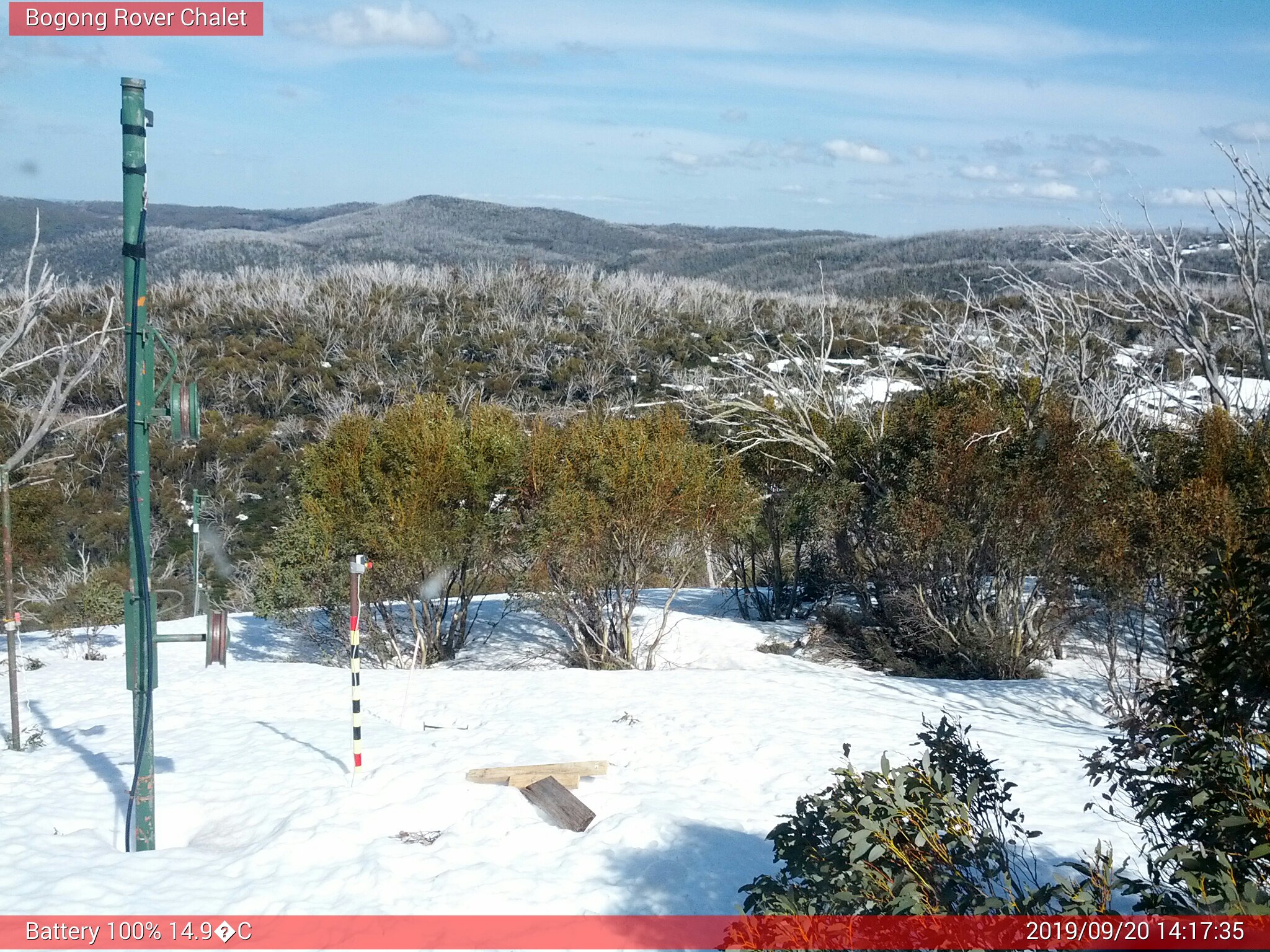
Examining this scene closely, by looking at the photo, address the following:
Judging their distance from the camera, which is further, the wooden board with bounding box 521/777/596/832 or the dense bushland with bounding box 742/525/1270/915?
the wooden board with bounding box 521/777/596/832

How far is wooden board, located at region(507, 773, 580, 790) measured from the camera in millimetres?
6707

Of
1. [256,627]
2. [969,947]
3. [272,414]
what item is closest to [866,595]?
[256,627]

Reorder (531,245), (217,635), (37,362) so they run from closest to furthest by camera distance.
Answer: (217,635) → (37,362) → (531,245)

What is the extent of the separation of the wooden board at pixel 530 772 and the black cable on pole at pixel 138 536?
7.00 ft

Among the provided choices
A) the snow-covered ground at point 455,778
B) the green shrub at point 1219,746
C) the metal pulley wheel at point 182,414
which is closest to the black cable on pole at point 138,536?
the metal pulley wheel at point 182,414

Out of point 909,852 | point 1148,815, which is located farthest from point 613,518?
point 1148,815

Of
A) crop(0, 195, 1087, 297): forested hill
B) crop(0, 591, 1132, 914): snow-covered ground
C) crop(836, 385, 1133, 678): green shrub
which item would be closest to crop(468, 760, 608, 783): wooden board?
crop(0, 591, 1132, 914): snow-covered ground

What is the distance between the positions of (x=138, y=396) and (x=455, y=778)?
321 centimetres

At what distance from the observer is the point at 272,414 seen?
3703 cm

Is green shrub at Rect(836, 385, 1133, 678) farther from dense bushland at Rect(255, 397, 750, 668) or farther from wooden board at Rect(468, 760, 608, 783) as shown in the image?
wooden board at Rect(468, 760, 608, 783)

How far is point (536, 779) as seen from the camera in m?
6.75

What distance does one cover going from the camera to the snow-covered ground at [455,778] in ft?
17.2

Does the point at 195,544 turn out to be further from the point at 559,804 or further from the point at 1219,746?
the point at 1219,746

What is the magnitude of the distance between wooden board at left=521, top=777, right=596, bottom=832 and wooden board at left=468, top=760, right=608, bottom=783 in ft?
0.81
